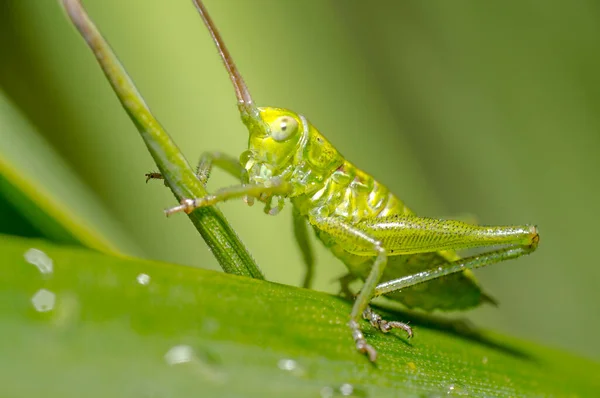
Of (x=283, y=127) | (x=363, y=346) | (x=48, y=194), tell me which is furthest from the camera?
(x=283, y=127)

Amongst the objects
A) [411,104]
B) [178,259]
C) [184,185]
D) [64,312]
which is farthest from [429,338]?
[411,104]

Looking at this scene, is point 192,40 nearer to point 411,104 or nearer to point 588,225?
point 411,104

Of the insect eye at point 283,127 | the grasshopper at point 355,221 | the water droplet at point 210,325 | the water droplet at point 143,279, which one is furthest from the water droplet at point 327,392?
the insect eye at point 283,127

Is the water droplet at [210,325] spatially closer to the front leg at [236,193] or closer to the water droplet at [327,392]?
the water droplet at [327,392]

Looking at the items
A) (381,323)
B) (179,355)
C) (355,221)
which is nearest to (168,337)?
(179,355)

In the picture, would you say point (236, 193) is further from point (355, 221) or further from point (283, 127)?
point (355, 221)

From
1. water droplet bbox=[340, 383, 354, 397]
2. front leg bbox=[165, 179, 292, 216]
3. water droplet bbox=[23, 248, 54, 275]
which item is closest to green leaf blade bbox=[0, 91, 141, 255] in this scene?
front leg bbox=[165, 179, 292, 216]
